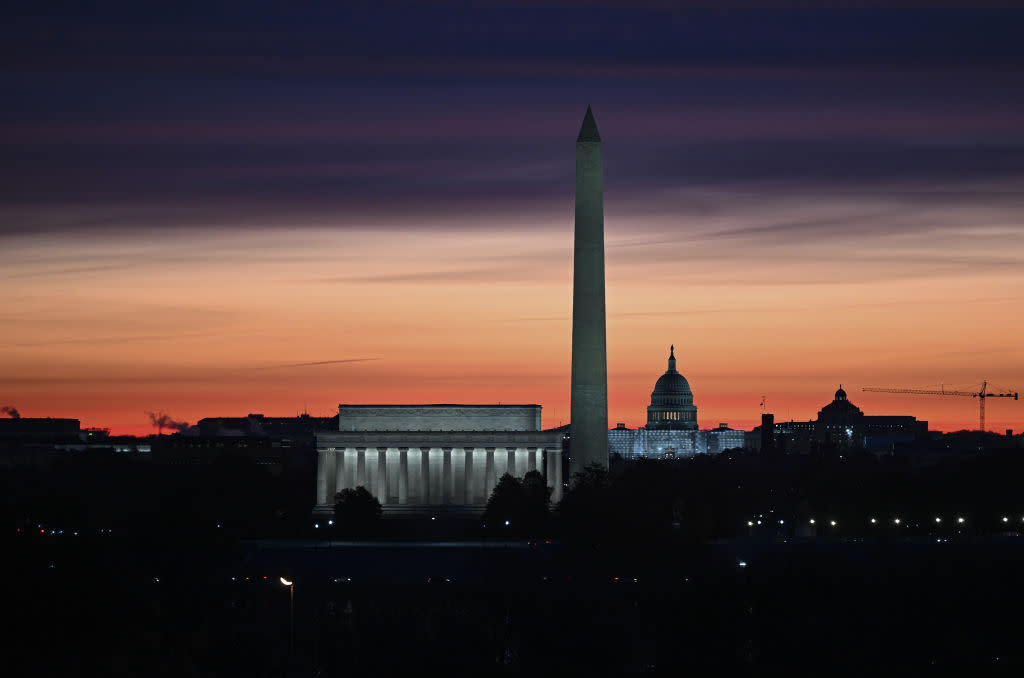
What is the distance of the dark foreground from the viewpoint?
320 feet

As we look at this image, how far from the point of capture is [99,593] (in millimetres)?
117750

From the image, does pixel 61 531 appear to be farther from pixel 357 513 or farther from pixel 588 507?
pixel 588 507

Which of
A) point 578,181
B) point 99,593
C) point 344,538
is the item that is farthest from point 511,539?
point 99,593

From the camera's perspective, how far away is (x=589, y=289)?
166375mm

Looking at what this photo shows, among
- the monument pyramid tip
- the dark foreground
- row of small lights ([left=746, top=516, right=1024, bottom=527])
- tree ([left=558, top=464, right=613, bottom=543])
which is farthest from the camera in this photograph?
row of small lights ([left=746, top=516, right=1024, bottom=527])

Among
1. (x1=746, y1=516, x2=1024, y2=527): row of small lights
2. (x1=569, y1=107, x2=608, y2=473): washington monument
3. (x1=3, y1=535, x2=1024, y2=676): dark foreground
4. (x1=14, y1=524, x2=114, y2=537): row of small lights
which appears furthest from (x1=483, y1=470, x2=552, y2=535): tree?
(x1=14, y1=524, x2=114, y2=537): row of small lights

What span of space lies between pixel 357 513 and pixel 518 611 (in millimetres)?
60737

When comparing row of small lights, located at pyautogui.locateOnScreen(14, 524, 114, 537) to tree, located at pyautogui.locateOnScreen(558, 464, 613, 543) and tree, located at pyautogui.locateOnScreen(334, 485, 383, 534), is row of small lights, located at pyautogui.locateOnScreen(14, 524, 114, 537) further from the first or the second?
tree, located at pyautogui.locateOnScreen(558, 464, 613, 543)

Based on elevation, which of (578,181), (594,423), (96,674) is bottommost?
(96,674)

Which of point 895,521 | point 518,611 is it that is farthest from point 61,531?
point 518,611

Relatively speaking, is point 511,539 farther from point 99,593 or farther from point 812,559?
point 99,593

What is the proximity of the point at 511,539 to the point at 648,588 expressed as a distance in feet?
134

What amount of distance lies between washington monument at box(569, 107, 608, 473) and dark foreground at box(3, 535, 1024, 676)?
24.6 metres

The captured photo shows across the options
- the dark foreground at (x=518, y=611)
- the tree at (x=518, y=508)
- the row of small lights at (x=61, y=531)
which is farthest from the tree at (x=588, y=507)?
the row of small lights at (x=61, y=531)
